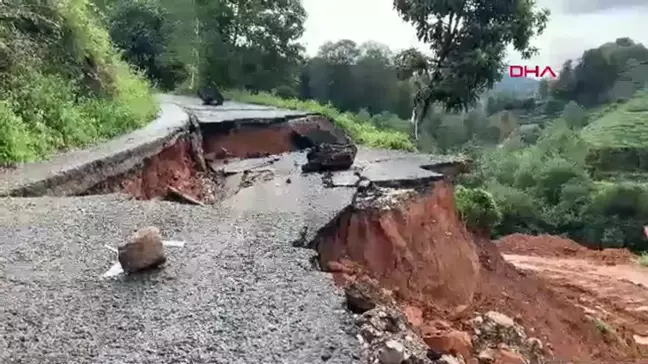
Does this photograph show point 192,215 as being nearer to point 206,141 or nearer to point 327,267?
point 327,267

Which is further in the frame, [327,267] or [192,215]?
[192,215]

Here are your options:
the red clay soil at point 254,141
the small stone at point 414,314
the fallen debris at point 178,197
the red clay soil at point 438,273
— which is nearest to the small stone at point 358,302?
the red clay soil at point 438,273

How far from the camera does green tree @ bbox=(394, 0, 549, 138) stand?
15758 millimetres

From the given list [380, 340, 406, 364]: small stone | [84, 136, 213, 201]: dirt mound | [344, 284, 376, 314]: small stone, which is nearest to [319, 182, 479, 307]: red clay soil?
[344, 284, 376, 314]: small stone

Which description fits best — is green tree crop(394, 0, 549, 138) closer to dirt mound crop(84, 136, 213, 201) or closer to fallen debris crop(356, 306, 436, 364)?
dirt mound crop(84, 136, 213, 201)

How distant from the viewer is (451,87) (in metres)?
16.1

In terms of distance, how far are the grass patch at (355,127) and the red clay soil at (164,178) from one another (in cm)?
351

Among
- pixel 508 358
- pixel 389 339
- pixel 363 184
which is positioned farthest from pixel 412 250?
pixel 389 339

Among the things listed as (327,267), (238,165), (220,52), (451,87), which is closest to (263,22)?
(220,52)

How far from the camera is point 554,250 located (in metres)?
16.8

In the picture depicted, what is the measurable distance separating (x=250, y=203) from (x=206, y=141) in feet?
17.0

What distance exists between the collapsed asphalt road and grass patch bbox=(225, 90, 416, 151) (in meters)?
7.04

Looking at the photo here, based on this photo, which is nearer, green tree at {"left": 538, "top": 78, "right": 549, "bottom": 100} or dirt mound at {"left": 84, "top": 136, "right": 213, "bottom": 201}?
dirt mound at {"left": 84, "top": 136, "right": 213, "bottom": 201}

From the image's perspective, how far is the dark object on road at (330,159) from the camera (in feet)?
23.3
